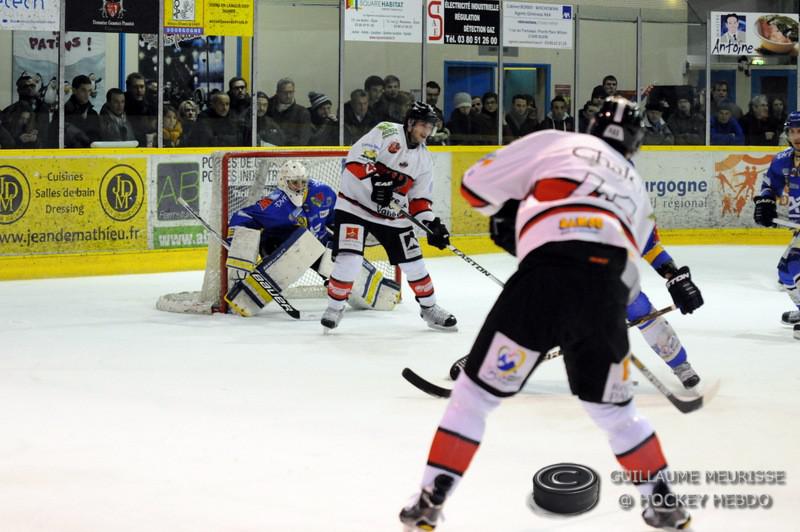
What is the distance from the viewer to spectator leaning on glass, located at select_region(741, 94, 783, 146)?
10711 millimetres

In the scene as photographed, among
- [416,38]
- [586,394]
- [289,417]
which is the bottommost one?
[289,417]

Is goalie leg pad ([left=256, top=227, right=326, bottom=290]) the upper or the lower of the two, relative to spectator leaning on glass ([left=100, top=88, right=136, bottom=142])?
lower

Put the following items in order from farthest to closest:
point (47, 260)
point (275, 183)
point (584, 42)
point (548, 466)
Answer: point (584, 42), point (47, 260), point (275, 183), point (548, 466)

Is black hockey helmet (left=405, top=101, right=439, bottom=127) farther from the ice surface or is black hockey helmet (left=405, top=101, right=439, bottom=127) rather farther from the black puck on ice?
the black puck on ice

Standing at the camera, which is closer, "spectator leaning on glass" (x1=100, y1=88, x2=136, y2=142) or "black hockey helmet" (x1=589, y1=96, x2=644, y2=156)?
"black hockey helmet" (x1=589, y1=96, x2=644, y2=156)

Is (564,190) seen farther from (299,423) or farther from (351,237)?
(351,237)

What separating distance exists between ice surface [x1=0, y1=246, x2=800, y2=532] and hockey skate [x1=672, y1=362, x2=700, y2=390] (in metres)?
0.11

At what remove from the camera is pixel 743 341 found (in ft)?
19.9

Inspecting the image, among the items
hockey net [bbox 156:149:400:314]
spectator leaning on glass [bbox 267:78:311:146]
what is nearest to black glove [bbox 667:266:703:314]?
hockey net [bbox 156:149:400:314]

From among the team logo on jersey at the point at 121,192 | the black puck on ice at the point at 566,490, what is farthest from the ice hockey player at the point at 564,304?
the team logo on jersey at the point at 121,192

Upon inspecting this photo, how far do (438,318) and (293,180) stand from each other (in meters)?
1.10

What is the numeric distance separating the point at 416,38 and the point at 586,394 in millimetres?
7127

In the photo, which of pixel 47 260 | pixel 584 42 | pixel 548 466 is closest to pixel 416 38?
pixel 584 42

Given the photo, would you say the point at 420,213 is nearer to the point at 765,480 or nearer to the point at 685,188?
the point at 765,480
